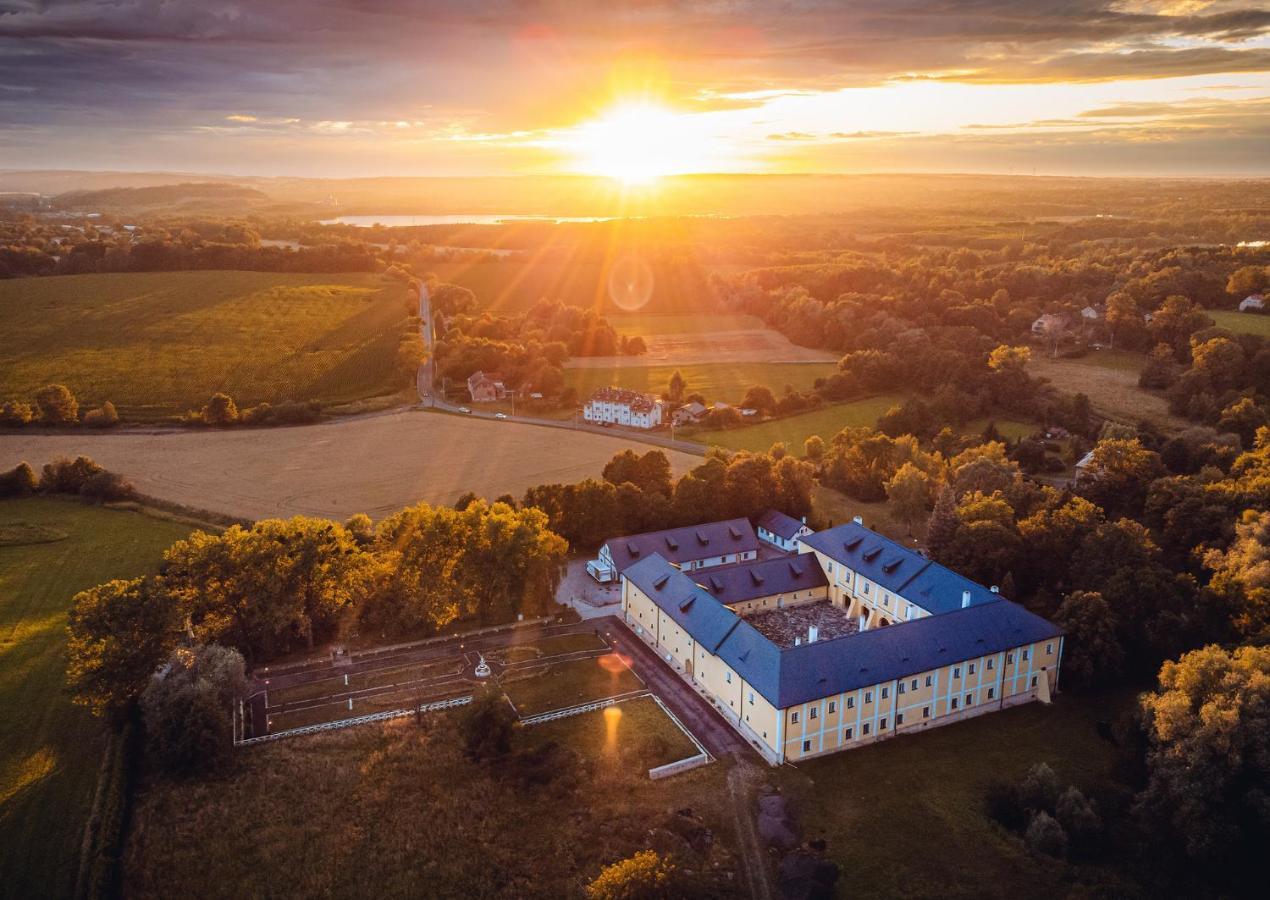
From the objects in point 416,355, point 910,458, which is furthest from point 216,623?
point 416,355

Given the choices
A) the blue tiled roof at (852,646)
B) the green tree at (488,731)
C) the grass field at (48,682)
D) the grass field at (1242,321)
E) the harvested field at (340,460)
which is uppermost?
the grass field at (1242,321)

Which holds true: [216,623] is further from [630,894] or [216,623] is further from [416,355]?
[416,355]

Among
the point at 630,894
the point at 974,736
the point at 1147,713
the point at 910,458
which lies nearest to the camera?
the point at 630,894

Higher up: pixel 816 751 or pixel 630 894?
pixel 630 894

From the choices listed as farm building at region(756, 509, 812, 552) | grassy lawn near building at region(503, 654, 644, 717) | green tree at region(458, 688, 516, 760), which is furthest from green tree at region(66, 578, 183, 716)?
farm building at region(756, 509, 812, 552)

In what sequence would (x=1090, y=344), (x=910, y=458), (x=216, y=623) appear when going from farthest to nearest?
1. (x=1090, y=344)
2. (x=910, y=458)
3. (x=216, y=623)

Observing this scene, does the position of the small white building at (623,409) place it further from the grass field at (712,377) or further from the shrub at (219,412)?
the shrub at (219,412)

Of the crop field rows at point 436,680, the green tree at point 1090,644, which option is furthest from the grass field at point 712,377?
the green tree at point 1090,644
